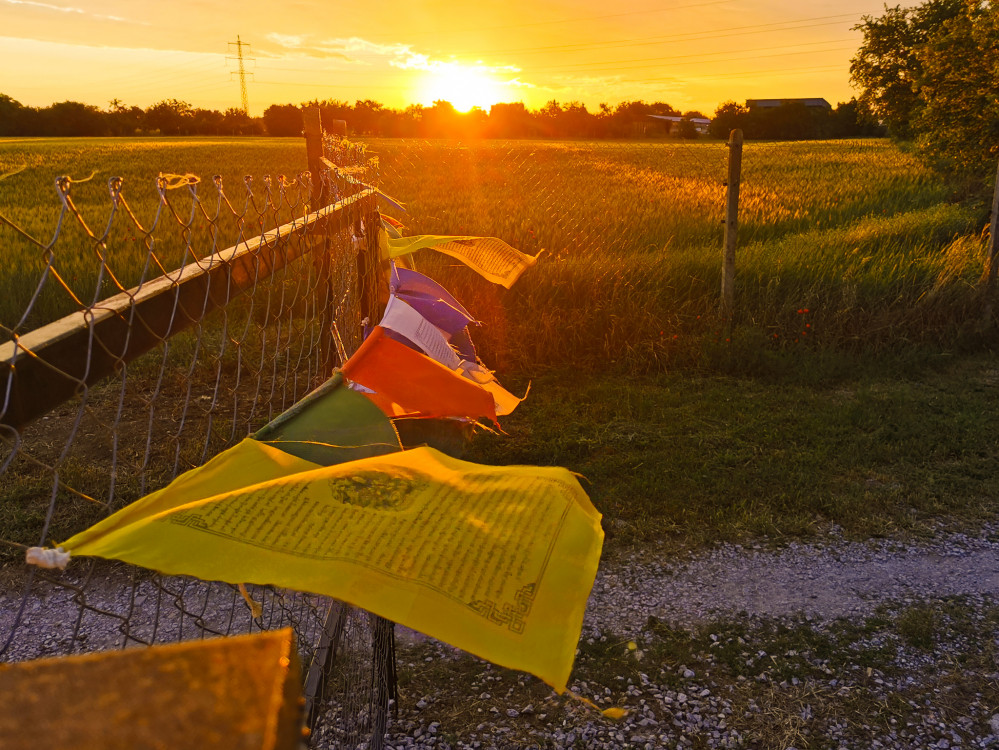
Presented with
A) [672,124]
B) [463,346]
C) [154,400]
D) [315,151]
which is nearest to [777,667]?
[463,346]

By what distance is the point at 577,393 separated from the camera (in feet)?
19.6

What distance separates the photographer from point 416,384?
197 cm

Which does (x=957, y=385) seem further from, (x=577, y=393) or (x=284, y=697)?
(x=284, y=697)

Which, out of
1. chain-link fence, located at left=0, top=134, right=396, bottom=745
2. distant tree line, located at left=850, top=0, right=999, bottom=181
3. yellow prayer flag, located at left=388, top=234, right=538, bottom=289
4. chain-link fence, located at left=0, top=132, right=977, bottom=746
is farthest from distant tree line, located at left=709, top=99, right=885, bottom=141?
yellow prayer flag, located at left=388, top=234, right=538, bottom=289

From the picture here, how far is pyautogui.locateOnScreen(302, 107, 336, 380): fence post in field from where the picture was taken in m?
3.41

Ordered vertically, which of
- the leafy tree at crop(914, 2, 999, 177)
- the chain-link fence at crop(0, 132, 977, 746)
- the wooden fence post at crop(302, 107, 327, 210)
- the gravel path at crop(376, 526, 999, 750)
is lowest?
the gravel path at crop(376, 526, 999, 750)

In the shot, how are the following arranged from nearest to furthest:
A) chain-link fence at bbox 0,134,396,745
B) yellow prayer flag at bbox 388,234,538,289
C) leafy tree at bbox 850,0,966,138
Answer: chain-link fence at bbox 0,134,396,745 < yellow prayer flag at bbox 388,234,538,289 < leafy tree at bbox 850,0,966,138

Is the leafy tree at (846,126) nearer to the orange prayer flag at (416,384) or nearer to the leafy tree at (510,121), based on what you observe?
the leafy tree at (510,121)

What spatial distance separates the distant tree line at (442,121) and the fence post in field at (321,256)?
91.8ft

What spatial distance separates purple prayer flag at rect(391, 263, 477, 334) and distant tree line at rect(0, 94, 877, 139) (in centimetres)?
2905

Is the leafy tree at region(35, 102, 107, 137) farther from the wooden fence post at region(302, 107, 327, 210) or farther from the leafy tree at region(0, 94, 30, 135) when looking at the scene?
the wooden fence post at region(302, 107, 327, 210)

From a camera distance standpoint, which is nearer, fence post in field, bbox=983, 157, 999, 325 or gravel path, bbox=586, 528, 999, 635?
gravel path, bbox=586, 528, 999, 635

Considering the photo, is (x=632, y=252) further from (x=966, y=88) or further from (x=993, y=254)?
(x=966, y=88)

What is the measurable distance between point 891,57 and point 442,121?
1815cm
